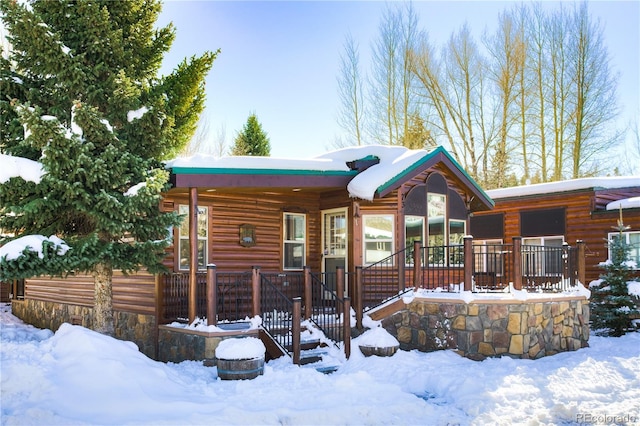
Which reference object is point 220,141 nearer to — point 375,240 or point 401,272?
point 375,240

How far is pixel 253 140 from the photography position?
2656cm

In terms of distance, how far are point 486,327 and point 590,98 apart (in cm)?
1854

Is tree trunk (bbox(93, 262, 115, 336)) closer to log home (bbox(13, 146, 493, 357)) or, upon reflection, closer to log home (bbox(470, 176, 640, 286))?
log home (bbox(13, 146, 493, 357))

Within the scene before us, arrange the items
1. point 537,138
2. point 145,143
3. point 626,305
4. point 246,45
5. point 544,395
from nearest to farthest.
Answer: point 544,395 → point 145,143 → point 626,305 → point 246,45 → point 537,138

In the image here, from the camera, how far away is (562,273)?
37.9 feet

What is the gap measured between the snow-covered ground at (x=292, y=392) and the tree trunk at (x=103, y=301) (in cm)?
196

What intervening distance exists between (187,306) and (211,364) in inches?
81.2

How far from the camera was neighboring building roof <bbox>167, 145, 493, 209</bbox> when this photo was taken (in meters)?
10.3

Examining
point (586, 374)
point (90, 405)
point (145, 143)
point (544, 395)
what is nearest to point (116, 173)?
point (145, 143)

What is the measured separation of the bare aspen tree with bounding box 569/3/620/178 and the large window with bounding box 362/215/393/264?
16.0 metres

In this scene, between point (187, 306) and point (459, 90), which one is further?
point (459, 90)

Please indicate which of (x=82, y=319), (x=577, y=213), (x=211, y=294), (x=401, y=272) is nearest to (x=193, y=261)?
(x=211, y=294)

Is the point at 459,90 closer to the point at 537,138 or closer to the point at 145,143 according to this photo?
the point at 537,138

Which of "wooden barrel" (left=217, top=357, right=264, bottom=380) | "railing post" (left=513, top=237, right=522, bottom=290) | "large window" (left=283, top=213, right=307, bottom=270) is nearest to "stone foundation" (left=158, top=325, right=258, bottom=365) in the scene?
"wooden barrel" (left=217, top=357, right=264, bottom=380)
